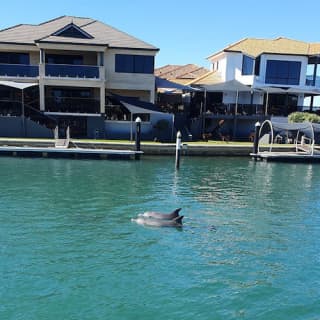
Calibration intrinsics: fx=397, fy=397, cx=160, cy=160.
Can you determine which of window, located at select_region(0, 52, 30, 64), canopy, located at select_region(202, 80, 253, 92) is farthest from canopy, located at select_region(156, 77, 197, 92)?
window, located at select_region(0, 52, 30, 64)

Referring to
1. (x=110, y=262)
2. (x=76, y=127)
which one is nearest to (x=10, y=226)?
(x=110, y=262)

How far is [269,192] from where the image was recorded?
816 inches

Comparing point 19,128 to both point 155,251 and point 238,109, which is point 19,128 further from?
point 155,251

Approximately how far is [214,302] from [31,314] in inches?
157

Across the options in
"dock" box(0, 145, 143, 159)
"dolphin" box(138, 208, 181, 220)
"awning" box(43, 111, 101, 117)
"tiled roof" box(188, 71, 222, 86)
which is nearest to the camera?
"dolphin" box(138, 208, 181, 220)

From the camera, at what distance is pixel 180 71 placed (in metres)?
65.2

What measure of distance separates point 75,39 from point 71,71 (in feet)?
10.4

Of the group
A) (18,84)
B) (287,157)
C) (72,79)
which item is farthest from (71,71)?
(287,157)

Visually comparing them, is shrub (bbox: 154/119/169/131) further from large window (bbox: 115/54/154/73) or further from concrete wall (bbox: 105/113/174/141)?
large window (bbox: 115/54/154/73)

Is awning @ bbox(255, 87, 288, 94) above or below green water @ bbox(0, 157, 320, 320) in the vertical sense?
above

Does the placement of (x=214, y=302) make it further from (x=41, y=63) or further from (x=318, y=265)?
(x=41, y=63)

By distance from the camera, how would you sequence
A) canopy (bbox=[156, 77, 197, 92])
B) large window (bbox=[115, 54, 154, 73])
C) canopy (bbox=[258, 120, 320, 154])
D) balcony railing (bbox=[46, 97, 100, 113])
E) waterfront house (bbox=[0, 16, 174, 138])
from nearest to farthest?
canopy (bbox=[258, 120, 320, 154]), waterfront house (bbox=[0, 16, 174, 138]), balcony railing (bbox=[46, 97, 100, 113]), large window (bbox=[115, 54, 154, 73]), canopy (bbox=[156, 77, 197, 92])

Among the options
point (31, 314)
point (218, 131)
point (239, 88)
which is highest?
point (239, 88)

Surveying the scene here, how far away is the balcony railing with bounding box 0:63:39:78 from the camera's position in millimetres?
35688
